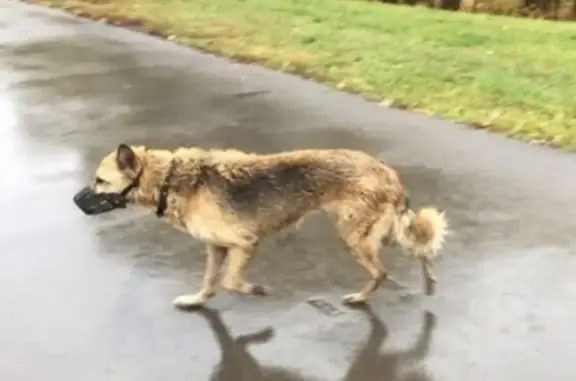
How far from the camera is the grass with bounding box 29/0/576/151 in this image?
29.6 ft

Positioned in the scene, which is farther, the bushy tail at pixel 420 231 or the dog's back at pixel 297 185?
the bushy tail at pixel 420 231

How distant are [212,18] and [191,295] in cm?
882

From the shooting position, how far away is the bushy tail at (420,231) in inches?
205

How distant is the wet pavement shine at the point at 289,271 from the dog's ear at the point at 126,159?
86 cm

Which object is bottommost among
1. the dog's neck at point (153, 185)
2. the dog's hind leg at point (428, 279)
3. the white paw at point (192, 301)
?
the white paw at point (192, 301)

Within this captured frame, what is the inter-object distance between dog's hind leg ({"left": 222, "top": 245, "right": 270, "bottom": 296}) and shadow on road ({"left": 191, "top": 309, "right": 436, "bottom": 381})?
9.1 inches

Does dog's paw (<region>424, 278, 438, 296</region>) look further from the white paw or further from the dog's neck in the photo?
the dog's neck

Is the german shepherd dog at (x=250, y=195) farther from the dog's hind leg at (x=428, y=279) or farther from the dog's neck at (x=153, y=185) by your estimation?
the dog's hind leg at (x=428, y=279)

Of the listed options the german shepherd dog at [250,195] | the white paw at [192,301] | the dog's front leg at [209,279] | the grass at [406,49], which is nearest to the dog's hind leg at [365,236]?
the german shepherd dog at [250,195]

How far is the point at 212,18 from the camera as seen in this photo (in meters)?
13.7

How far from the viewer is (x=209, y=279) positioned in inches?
211

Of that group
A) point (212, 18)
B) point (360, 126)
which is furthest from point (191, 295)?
point (212, 18)

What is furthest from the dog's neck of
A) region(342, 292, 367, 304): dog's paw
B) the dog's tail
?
the dog's tail

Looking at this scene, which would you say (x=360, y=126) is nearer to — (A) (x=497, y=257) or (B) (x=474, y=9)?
(A) (x=497, y=257)
